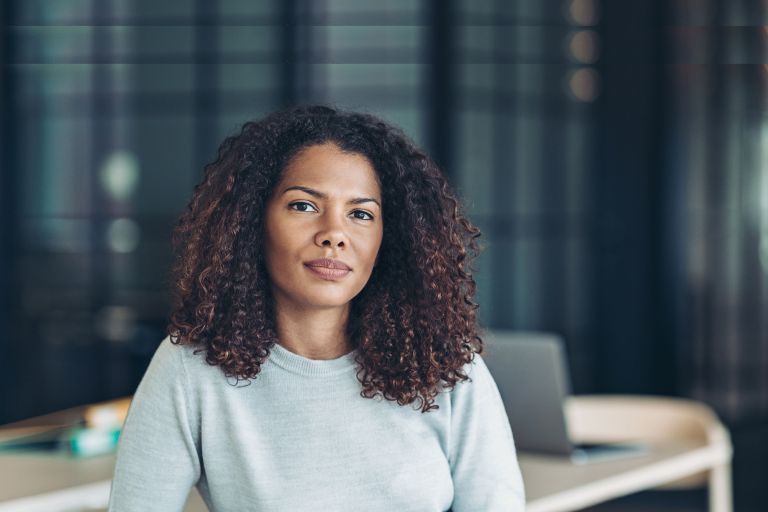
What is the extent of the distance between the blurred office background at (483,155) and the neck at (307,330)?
2.93 meters

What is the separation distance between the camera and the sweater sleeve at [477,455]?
1469mm

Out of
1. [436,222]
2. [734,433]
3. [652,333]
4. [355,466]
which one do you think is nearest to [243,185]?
[436,222]

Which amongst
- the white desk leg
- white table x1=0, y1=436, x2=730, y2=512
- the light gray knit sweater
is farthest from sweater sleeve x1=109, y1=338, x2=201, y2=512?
the white desk leg

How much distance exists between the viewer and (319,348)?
1457mm

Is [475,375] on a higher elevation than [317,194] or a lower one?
lower

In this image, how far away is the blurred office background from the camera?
14.5 feet

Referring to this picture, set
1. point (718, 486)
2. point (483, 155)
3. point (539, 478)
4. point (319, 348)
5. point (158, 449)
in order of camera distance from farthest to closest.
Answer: point (483, 155) < point (718, 486) < point (539, 478) < point (319, 348) < point (158, 449)

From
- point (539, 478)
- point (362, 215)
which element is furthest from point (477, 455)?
point (539, 478)

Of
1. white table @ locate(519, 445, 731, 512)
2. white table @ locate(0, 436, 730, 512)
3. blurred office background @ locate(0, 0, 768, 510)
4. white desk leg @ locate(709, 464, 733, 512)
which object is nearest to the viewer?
white table @ locate(0, 436, 730, 512)

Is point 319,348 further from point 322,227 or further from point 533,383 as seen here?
point 533,383

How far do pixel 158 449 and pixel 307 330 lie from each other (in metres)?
0.25

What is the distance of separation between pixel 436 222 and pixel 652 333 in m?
3.50

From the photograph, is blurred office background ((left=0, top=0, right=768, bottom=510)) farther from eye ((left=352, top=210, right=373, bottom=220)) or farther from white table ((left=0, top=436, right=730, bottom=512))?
eye ((left=352, top=210, right=373, bottom=220))

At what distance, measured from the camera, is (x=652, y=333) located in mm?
4809
